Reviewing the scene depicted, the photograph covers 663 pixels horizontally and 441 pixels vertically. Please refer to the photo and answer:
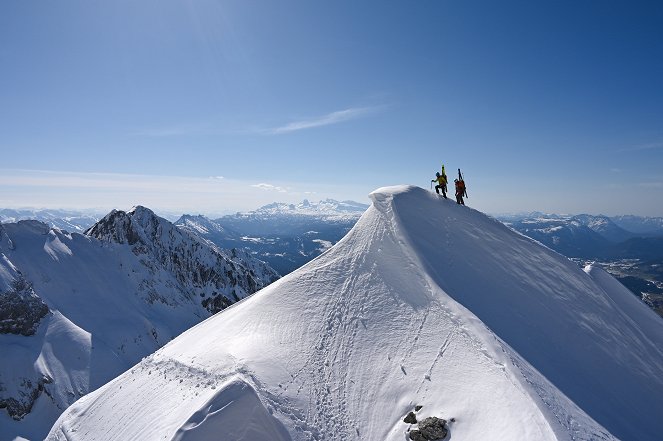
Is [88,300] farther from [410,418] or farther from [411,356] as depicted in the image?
[410,418]

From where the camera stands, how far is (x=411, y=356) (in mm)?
16438

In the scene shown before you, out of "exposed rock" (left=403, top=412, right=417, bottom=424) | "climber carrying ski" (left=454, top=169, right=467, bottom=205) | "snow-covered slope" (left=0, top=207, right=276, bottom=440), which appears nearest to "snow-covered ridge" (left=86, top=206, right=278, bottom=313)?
"snow-covered slope" (left=0, top=207, right=276, bottom=440)

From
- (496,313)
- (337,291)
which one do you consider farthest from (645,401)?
(337,291)

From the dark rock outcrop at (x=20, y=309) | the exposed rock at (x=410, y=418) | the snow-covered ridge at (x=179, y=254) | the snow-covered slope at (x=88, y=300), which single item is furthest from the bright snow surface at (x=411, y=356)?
the snow-covered ridge at (x=179, y=254)

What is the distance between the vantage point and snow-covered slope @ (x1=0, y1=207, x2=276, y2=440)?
5562 centimetres

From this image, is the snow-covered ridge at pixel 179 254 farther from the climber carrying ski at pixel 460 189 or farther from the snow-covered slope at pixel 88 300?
the climber carrying ski at pixel 460 189

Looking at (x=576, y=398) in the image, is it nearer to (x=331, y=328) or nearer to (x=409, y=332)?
(x=409, y=332)

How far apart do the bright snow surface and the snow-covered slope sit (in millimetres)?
48930

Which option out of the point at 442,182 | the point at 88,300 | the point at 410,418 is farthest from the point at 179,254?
Answer: the point at 410,418

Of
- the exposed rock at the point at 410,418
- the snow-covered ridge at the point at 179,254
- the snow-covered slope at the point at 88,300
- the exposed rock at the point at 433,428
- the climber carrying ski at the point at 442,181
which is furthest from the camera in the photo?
the snow-covered ridge at the point at 179,254

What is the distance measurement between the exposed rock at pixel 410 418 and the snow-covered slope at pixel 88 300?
204 ft

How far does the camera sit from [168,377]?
1880 cm

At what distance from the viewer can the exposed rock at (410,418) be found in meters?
13.7

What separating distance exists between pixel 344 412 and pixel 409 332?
512 cm
